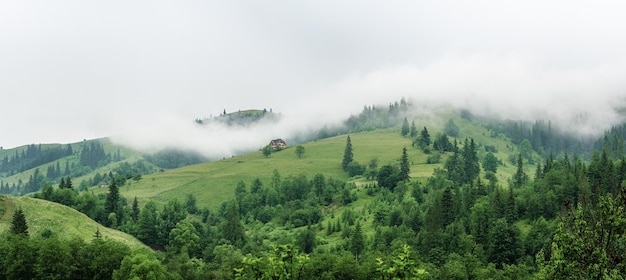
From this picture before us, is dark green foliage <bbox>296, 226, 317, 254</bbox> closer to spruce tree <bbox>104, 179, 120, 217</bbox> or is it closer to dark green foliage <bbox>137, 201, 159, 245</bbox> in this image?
dark green foliage <bbox>137, 201, 159, 245</bbox>

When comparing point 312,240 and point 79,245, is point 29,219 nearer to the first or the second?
point 79,245

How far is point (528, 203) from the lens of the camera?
497 ft

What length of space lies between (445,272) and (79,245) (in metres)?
77.2

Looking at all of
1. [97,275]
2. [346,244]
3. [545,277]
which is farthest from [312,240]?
[545,277]

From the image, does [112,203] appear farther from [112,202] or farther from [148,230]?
[148,230]

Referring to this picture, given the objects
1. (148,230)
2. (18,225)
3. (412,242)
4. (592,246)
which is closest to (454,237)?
(412,242)

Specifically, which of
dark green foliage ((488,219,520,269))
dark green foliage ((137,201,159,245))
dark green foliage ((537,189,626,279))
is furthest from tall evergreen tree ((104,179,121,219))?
dark green foliage ((537,189,626,279))

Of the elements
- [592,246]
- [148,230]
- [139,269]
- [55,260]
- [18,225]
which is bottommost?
[148,230]

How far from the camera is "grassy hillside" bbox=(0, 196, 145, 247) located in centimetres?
14325

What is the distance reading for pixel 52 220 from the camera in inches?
5915

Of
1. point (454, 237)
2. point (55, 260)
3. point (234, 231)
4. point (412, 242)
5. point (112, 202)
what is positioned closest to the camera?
point (55, 260)

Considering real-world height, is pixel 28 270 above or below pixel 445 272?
above

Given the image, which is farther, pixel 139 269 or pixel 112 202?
pixel 112 202

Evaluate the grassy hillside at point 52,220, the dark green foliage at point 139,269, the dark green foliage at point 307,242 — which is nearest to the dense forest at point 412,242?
the dark green foliage at point 139,269
